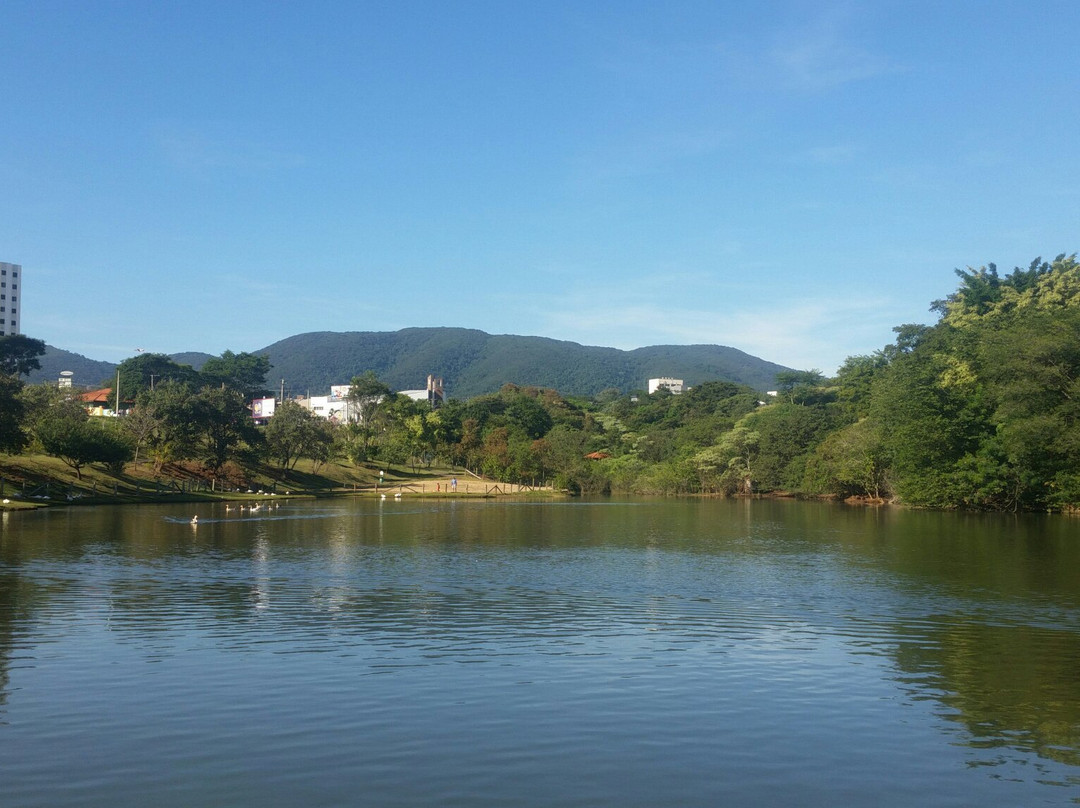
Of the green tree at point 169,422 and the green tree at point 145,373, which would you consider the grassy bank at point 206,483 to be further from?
the green tree at point 145,373

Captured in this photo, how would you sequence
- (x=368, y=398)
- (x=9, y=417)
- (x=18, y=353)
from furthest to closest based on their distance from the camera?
(x=368, y=398) < (x=18, y=353) < (x=9, y=417)

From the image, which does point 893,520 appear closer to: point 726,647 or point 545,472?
point 726,647

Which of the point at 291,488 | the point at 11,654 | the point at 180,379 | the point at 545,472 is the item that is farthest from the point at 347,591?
the point at 180,379

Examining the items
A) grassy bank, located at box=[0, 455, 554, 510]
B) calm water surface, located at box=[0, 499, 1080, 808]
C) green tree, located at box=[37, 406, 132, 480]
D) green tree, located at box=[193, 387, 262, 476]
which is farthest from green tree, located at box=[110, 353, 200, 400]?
calm water surface, located at box=[0, 499, 1080, 808]

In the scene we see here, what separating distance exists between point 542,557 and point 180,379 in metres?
136

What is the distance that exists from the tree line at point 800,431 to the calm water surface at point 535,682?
34454 mm

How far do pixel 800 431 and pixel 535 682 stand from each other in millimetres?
96929

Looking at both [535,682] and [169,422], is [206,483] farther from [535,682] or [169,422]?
[535,682]

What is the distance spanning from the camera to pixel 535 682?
49.8 feet

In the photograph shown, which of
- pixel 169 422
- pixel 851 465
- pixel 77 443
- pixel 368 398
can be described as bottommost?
pixel 851 465

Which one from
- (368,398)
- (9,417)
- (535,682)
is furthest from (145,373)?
(535,682)

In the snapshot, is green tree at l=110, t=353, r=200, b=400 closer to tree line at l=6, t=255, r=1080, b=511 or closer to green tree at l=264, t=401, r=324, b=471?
tree line at l=6, t=255, r=1080, b=511

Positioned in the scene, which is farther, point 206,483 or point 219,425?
point 206,483

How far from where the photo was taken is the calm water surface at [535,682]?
10492mm
